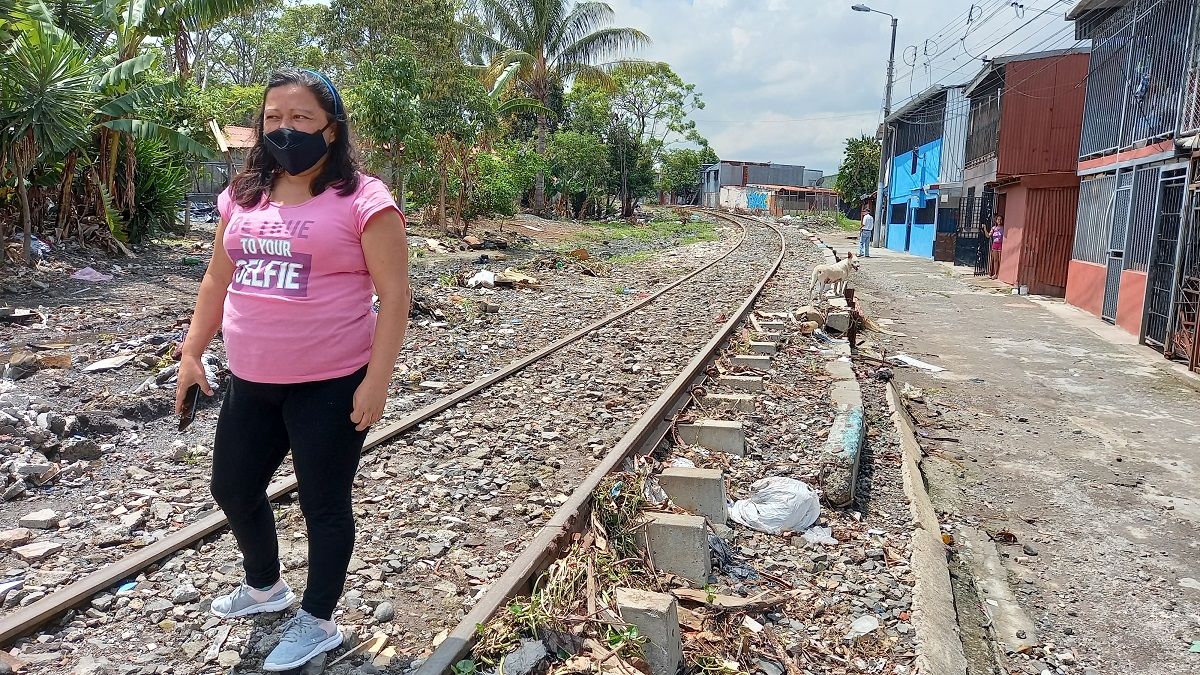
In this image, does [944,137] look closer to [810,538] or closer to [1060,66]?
[1060,66]

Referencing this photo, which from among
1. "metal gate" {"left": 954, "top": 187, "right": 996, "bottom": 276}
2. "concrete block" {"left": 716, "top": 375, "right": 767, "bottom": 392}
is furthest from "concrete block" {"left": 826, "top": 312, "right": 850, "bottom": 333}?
"metal gate" {"left": 954, "top": 187, "right": 996, "bottom": 276}

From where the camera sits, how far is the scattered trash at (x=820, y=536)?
14.9 feet

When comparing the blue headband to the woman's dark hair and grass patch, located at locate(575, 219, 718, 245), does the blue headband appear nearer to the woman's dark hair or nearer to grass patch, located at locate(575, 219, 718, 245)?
the woman's dark hair

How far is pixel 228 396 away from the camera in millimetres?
2668

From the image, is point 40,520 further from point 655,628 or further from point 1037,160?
point 1037,160

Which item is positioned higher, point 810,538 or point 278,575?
point 278,575

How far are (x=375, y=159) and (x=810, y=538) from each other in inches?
670

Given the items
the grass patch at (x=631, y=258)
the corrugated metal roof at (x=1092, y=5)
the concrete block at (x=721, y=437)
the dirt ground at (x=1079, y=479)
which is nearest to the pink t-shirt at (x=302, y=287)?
the dirt ground at (x=1079, y=479)

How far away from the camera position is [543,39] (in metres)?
31.3

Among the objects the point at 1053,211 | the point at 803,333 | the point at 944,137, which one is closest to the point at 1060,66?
the point at 1053,211

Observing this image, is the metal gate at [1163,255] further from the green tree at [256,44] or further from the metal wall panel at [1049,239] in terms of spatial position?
the green tree at [256,44]

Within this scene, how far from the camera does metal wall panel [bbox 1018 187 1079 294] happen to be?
17422 mm

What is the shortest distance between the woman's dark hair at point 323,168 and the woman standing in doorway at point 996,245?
828 inches

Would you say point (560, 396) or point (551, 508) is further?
point (560, 396)
